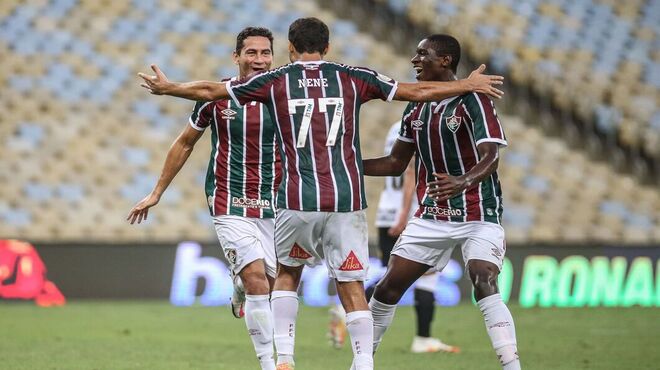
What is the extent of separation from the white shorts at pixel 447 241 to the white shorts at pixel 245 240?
0.90 meters

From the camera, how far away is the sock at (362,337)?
6316mm

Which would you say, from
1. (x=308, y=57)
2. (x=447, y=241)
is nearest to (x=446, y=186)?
(x=447, y=241)

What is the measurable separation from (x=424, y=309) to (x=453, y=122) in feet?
10.5

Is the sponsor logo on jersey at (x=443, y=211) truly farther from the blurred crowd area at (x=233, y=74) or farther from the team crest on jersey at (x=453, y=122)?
the blurred crowd area at (x=233, y=74)

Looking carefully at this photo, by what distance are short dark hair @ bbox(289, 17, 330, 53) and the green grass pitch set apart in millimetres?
2842

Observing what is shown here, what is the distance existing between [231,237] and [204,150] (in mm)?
10000

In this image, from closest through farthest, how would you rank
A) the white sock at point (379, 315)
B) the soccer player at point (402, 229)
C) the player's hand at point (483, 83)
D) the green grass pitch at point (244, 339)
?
the player's hand at point (483, 83) < the white sock at point (379, 315) < the green grass pitch at point (244, 339) < the soccer player at point (402, 229)

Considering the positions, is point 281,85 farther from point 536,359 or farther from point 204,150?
point 204,150

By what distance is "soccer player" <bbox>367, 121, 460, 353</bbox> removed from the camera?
377 inches

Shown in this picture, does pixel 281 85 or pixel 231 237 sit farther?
pixel 231 237

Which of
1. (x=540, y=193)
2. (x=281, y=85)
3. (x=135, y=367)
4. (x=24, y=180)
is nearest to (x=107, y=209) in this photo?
(x=24, y=180)

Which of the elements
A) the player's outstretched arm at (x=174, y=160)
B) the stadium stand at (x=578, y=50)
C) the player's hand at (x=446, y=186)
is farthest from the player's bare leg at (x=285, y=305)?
the stadium stand at (x=578, y=50)

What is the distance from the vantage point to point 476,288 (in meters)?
6.54

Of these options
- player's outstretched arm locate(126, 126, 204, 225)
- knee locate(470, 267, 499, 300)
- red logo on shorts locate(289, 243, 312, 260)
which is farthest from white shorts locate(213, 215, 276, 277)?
knee locate(470, 267, 499, 300)
